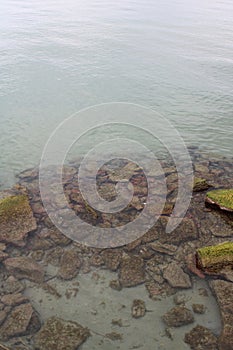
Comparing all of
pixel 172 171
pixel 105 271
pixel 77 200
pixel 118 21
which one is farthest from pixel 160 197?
pixel 118 21

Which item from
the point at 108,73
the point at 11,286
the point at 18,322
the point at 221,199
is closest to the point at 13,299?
the point at 11,286

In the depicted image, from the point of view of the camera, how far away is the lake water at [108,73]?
16.5 meters

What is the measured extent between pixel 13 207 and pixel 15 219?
525 mm

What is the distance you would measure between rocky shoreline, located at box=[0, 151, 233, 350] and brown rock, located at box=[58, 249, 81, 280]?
0.09 ft

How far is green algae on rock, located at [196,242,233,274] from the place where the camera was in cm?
871

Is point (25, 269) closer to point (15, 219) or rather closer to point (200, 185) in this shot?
point (15, 219)

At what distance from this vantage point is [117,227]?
34.7 ft

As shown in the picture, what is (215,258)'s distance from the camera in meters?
8.86

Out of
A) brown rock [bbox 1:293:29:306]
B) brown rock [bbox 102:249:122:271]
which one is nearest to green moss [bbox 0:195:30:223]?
brown rock [bbox 1:293:29:306]

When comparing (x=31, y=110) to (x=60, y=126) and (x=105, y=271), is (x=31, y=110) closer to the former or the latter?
(x=60, y=126)

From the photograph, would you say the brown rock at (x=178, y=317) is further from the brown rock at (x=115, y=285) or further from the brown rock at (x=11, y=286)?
the brown rock at (x=11, y=286)

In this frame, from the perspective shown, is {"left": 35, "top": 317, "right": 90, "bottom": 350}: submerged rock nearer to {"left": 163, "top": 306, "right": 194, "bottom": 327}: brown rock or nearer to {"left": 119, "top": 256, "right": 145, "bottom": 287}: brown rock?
{"left": 119, "top": 256, "right": 145, "bottom": 287}: brown rock

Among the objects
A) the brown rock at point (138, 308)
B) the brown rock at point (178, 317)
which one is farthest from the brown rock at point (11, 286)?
the brown rock at point (178, 317)

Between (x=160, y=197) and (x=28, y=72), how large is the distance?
15.5 m
